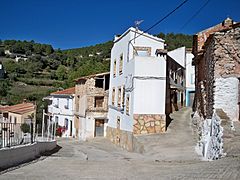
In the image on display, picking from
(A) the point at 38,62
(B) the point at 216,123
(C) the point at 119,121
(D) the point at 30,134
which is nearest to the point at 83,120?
(C) the point at 119,121

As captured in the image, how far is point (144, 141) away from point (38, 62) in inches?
2950

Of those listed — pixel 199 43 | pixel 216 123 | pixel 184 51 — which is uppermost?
pixel 184 51

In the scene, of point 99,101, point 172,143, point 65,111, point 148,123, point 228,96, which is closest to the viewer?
point 228,96

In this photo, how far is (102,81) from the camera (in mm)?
35219

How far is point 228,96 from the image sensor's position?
44.7ft

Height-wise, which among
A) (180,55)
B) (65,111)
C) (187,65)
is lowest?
(65,111)

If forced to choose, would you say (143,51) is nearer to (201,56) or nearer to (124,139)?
(124,139)

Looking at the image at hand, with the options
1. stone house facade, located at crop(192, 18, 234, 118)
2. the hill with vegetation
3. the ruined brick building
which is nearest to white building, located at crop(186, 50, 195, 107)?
the hill with vegetation

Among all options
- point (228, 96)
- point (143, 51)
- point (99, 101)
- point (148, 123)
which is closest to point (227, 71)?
point (228, 96)

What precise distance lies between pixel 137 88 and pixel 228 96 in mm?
8729

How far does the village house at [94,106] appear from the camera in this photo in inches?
1326

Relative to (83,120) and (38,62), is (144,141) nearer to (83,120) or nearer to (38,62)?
(83,120)

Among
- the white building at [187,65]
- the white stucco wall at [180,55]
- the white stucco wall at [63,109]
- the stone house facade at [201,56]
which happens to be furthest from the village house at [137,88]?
the white building at [187,65]

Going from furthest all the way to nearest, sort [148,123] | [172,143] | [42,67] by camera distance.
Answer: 1. [42,67]
2. [148,123]
3. [172,143]
